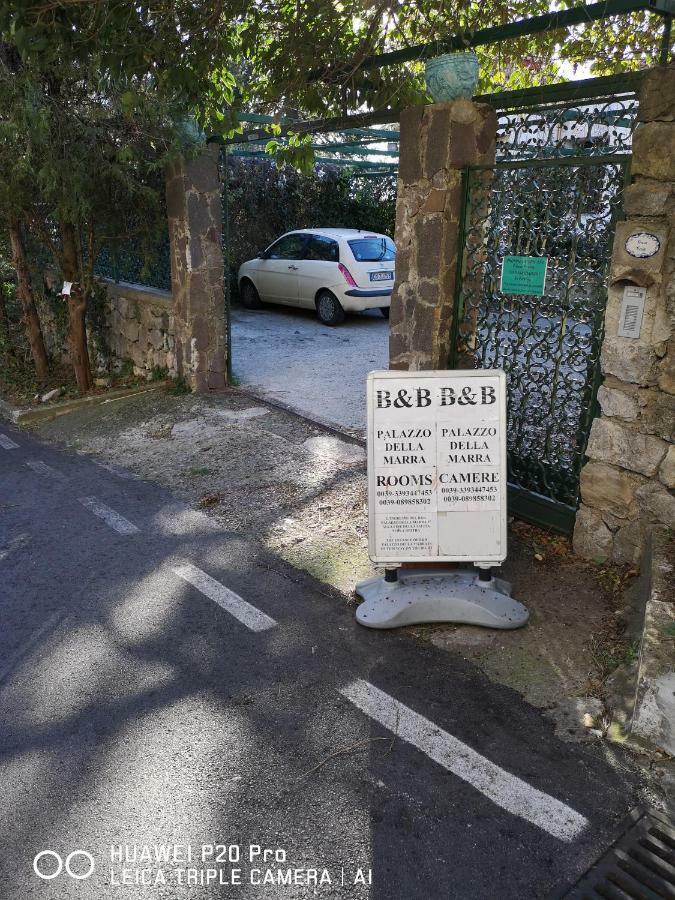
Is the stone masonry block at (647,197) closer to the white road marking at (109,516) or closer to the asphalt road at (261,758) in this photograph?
the asphalt road at (261,758)

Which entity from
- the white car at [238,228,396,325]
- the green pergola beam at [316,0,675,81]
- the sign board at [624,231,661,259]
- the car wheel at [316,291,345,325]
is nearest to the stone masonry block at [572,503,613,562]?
the sign board at [624,231,661,259]

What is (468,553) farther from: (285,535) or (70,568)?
(70,568)

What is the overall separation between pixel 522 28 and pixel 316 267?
26.0 feet

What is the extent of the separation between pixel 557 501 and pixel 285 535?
181cm

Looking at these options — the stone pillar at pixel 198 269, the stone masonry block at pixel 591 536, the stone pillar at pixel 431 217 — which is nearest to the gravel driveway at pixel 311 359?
the stone pillar at pixel 198 269

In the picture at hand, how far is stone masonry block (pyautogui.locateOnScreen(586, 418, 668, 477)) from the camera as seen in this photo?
408 cm

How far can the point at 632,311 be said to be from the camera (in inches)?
157

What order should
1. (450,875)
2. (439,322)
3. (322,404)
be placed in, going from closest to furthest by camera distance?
1. (450,875)
2. (439,322)
3. (322,404)

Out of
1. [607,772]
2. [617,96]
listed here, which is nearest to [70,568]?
[607,772]

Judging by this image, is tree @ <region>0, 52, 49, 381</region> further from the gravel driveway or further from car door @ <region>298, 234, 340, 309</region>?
car door @ <region>298, 234, 340, 309</region>

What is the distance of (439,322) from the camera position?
519cm

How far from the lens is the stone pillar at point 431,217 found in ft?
15.9

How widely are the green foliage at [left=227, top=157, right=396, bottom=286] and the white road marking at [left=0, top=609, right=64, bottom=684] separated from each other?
11147mm

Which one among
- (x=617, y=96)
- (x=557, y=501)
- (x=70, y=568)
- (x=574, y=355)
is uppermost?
(x=617, y=96)
